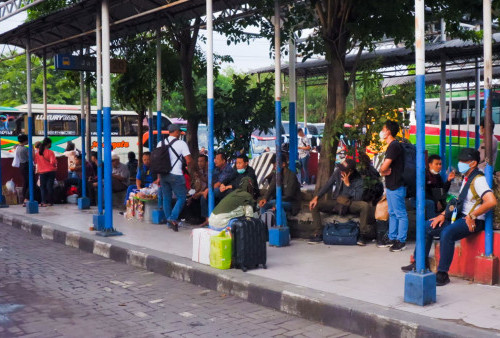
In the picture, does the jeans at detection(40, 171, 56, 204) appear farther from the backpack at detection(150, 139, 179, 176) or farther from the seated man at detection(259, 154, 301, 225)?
the seated man at detection(259, 154, 301, 225)

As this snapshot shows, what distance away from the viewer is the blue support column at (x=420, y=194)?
5.43 meters

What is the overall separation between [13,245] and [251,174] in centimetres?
426

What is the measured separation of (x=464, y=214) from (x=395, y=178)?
5.40ft

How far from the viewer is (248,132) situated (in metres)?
12.1

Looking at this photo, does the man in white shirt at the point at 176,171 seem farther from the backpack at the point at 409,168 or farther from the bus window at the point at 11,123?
the bus window at the point at 11,123

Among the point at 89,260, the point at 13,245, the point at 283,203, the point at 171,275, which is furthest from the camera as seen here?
the point at 13,245

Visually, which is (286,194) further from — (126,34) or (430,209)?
(126,34)

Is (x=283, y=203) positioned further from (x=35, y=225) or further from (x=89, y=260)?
(x=35, y=225)

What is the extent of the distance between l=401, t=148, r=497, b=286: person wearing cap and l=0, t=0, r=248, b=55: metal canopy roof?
17.1 ft

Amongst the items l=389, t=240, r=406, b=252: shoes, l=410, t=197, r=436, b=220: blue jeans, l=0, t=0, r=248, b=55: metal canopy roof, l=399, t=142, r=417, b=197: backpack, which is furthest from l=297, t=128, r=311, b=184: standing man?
l=389, t=240, r=406, b=252: shoes

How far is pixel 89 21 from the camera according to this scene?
41.0 ft

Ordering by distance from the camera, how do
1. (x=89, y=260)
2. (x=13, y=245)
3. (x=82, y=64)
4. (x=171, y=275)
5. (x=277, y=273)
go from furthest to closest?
(x=82, y=64), (x=13, y=245), (x=89, y=260), (x=171, y=275), (x=277, y=273)

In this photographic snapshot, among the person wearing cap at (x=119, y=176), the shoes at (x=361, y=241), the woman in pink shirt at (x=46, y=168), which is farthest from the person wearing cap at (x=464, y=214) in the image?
the woman in pink shirt at (x=46, y=168)

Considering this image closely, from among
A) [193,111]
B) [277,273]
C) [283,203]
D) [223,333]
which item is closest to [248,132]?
[193,111]
